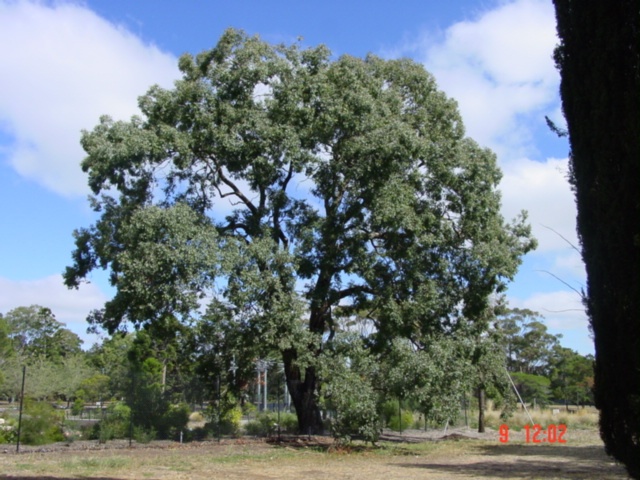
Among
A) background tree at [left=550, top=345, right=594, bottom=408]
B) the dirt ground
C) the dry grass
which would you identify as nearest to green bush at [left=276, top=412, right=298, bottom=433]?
the dirt ground

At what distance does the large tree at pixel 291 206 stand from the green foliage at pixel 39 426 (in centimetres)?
322

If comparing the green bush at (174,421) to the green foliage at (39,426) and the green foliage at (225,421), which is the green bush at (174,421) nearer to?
the green foliage at (225,421)

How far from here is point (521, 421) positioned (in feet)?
110

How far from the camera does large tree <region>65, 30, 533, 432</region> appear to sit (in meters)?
17.2

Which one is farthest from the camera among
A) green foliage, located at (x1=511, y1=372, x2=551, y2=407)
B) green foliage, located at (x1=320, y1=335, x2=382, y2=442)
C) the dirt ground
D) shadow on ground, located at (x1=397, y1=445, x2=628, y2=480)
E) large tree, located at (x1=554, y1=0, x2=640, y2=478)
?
green foliage, located at (x1=511, y1=372, x2=551, y2=407)

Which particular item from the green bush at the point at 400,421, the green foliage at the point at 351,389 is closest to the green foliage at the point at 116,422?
the green foliage at the point at 351,389

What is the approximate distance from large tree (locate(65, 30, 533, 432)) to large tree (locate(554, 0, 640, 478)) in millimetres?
9947

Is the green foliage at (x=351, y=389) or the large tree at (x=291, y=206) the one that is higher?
the large tree at (x=291, y=206)

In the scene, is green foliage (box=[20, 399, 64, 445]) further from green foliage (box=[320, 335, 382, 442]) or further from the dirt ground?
green foliage (box=[320, 335, 382, 442])

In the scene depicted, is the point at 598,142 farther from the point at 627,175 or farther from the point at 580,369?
the point at 580,369

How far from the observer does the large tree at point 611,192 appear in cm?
660

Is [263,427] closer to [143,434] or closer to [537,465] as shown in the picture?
[143,434]
